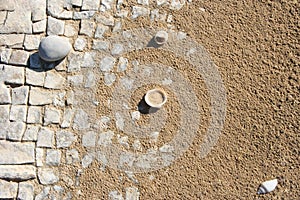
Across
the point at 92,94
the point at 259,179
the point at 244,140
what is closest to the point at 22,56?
the point at 92,94

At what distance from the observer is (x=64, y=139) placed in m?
4.07

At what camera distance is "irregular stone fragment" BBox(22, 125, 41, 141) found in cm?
407

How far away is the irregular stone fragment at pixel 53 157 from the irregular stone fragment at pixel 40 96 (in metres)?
0.45

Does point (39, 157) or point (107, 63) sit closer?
point (39, 157)

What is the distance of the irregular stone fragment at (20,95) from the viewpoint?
4.10 metres

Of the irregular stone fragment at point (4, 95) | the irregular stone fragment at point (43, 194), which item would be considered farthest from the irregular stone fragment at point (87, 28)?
the irregular stone fragment at point (43, 194)

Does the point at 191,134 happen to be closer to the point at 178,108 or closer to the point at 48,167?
the point at 178,108

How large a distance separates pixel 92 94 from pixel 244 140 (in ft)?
4.68

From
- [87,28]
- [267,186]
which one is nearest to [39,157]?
[87,28]

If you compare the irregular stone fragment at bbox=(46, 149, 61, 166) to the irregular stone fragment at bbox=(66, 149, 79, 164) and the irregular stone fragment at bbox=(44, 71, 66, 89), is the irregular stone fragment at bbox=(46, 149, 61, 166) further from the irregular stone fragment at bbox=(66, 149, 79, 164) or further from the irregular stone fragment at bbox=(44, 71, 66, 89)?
the irregular stone fragment at bbox=(44, 71, 66, 89)

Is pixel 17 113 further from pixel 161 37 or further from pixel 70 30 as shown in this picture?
pixel 161 37

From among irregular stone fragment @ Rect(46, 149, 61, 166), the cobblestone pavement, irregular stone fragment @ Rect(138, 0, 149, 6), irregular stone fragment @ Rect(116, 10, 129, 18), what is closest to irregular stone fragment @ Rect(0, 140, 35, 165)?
the cobblestone pavement

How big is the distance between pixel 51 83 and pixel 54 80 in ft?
0.13

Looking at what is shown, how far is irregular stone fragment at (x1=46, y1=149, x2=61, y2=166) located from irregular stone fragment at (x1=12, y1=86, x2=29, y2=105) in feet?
1.70
